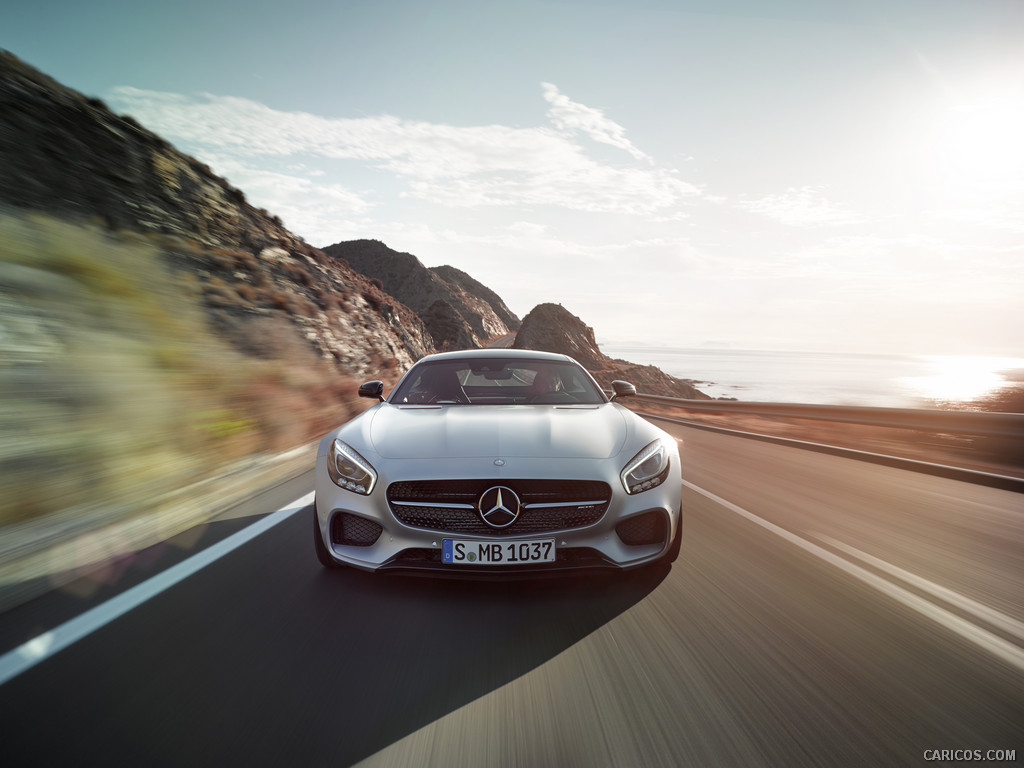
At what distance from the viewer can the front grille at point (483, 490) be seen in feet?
10.2

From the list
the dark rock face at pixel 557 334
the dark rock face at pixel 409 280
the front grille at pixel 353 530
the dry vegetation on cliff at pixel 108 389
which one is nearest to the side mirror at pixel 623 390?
the front grille at pixel 353 530

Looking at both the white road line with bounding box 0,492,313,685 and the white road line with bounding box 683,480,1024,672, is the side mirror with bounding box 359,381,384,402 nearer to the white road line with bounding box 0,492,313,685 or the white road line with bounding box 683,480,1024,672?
the white road line with bounding box 0,492,313,685

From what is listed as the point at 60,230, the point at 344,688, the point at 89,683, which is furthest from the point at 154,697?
the point at 60,230

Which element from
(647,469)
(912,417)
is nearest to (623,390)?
(647,469)

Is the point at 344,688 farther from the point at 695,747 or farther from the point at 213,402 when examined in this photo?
the point at 213,402

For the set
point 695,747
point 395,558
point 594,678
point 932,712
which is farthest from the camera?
point 395,558

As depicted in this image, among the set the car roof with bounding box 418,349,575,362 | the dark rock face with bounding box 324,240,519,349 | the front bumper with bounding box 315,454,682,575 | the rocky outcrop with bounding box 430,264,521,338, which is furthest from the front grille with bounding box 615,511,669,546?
the rocky outcrop with bounding box 430,264,521,338

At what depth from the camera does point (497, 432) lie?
11.7ft

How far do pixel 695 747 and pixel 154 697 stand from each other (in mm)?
1946

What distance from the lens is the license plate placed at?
298 cm

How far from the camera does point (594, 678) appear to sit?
7.93ft

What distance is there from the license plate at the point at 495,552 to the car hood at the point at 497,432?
1.55 feet

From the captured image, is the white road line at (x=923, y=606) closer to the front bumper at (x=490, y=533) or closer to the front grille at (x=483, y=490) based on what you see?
the front bumper at (x=490, y=533)

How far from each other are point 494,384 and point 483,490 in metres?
2.44
